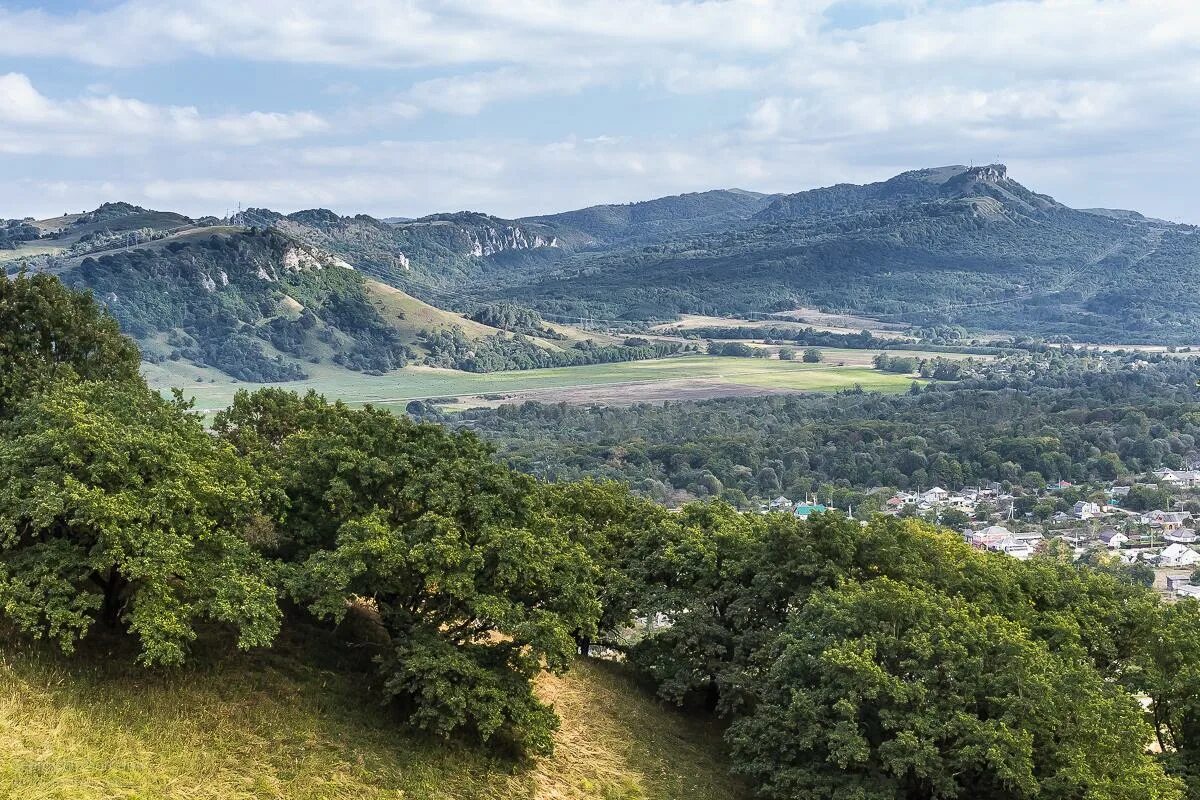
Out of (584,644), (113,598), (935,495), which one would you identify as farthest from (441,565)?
(935,495)

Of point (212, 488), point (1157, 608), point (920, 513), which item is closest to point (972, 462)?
point (920, 513)

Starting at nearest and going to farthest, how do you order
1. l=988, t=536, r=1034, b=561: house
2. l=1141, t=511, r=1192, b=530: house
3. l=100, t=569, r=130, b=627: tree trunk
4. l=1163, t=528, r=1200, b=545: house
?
l=100, t=569, r=130, b=627: tree trunk
l=988, t=536, r=1034, b=561: house
l=1163, t=528, r=1200, b=545: house
l=1141, t=511, r=1192, b=530: house

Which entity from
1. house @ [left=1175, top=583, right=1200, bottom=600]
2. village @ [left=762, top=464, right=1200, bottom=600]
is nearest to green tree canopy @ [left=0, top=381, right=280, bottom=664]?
village @ [left=762, top=464, right=1200, bottom=600]

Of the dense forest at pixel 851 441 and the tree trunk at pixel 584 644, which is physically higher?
the tree trunk at pixel 584 644

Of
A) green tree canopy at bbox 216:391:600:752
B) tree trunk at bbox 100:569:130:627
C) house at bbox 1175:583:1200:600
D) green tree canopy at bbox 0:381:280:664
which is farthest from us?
house at bbox 1175:583:1200:600

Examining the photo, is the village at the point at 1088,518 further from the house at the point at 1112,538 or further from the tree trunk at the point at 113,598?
the tree trunk at the point at 113,598

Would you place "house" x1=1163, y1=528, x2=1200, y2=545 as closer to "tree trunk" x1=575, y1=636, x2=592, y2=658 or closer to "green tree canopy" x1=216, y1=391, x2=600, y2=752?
"tree trunk" x1=575, y1=636, x2=592, y2=658

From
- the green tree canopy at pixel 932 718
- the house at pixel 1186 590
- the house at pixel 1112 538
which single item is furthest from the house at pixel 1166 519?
the green tree canopy at pixel 932 718
